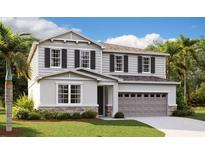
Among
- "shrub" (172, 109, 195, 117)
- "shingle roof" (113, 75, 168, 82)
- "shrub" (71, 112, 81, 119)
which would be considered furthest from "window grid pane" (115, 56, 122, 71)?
"shrub" (71, 112, 81, 119)

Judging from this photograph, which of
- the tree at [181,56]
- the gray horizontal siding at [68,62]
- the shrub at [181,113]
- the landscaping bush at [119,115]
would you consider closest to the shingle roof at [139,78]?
the gray horizontal siding at [68,62]

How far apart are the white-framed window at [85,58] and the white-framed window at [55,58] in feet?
5.09

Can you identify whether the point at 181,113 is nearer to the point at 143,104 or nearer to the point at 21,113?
the point at 143,104

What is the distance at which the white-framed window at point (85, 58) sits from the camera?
1036 inches

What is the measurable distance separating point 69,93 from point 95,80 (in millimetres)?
1951

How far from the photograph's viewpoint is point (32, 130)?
17.1 metres

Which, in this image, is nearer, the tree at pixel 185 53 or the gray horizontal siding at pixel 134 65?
the gray horizontal siding at pixel 134 65

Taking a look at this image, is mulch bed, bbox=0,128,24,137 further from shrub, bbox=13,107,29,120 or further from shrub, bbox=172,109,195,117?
shrub, bbox=172,109,195,117

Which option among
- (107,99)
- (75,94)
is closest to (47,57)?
(75,94)

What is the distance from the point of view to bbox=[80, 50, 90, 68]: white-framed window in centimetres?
2631

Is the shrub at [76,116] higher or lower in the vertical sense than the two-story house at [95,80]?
lower

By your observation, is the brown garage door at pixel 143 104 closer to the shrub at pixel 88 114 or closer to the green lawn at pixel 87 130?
the shrub at pixel 88 114
